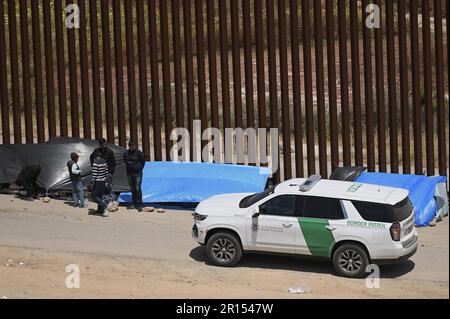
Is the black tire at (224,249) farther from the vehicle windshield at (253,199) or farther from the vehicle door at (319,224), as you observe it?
the vehicle door at (319,224)

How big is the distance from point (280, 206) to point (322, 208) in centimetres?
61

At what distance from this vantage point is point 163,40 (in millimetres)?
17375

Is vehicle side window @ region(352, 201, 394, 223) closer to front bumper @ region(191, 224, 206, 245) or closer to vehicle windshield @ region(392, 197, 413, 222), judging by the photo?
vehicle windshield @ region(392, 197, 413, 222)

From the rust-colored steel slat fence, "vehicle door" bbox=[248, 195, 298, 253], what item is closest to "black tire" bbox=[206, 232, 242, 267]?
"vehicle door" bbox=[248, 195, 298, 253]

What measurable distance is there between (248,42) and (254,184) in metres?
2.92

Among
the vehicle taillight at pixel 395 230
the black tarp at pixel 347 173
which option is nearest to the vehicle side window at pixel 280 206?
the vehicle taillight at pixel 395 230

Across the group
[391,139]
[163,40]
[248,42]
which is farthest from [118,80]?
[391,139]

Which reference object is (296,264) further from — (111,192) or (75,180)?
(75,180)

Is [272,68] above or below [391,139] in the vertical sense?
above

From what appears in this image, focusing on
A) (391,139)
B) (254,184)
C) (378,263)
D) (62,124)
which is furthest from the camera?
(62,124)

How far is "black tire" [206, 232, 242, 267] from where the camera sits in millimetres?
12836

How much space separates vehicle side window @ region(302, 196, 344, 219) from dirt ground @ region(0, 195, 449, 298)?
0.85 m

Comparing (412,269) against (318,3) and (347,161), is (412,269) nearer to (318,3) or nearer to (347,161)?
(347,161)

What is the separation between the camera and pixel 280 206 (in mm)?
12812
